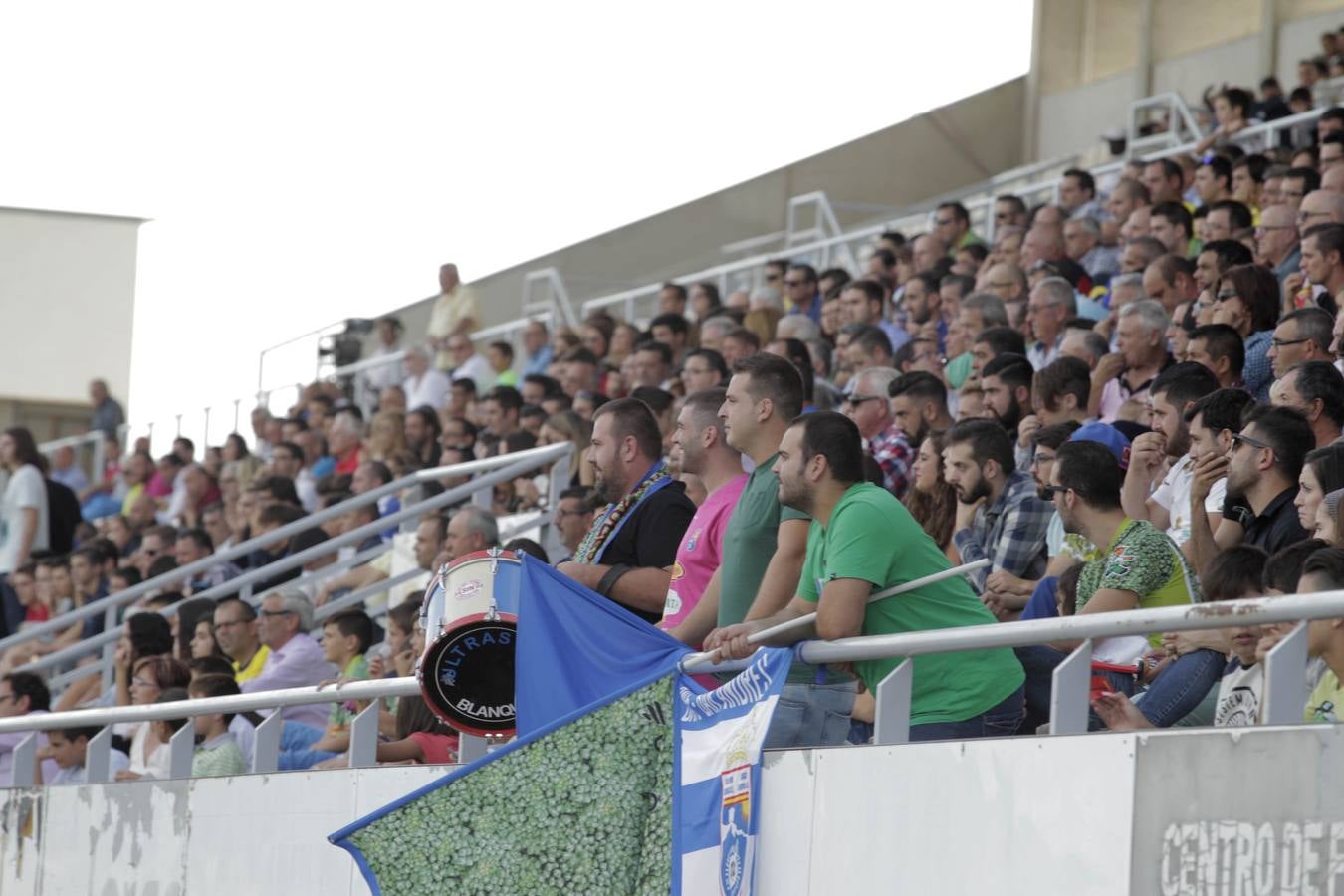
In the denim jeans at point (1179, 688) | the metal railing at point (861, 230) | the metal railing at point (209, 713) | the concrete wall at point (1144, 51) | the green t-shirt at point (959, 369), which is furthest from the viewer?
the concrete wall at point (1144, 51)

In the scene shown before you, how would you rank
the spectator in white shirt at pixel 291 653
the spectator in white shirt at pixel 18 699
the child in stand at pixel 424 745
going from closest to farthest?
the child in stand at pixel 424 745 → the spectator in white shirt at pixel 291 653 → the spectator in white shirt at pixel 18 699

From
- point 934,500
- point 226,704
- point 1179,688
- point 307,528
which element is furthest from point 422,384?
point 1179,688

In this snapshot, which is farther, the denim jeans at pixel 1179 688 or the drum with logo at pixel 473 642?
the drum with logo at pixel 473 642

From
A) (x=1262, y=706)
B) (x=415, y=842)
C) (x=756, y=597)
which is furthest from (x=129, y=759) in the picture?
(x=1262, y=706)

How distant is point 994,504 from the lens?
7.75 metres

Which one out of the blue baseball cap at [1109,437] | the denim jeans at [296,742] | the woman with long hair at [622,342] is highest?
the woman with long hair at [622,342]

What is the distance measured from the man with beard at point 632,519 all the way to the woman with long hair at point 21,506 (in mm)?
9910

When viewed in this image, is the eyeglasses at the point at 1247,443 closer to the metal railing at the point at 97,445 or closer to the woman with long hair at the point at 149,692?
the woman with long hair at the point at 149,692

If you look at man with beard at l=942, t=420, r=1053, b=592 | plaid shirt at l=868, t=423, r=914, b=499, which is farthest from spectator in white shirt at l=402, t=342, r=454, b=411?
man with beard at l=942, t=420, r=1053, b=592

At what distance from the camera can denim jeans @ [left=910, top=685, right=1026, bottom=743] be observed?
218 inches

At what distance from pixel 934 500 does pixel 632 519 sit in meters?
1.63

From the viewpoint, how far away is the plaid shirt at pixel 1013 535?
24.8ft

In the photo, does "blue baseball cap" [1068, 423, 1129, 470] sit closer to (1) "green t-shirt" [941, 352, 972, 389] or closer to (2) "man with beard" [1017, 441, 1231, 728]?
(2) "man with beard" [1017, 441, 1231, 728]

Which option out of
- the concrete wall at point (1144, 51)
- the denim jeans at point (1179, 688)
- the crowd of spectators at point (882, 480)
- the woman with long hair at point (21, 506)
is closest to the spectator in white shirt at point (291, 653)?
the crowd of spectators at point (882, 480)
